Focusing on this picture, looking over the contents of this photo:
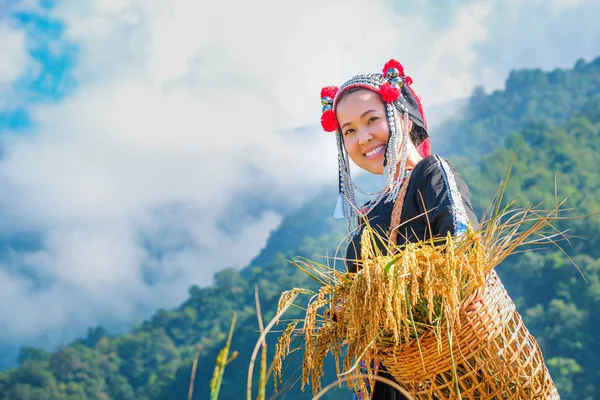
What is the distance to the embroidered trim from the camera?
204 centimetres

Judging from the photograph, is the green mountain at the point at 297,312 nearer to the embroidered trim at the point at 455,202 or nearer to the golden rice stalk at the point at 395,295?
the embroidered trim at the point at 455,202

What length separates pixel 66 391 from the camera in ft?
163

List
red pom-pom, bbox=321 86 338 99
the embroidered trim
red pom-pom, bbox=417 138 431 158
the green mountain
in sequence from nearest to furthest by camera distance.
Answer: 1. the embroidered trim
2. red pom-pom, bbox=417 138 431 158
3. red pom-pom, bbox=321 86 338 99
4. the green mountain

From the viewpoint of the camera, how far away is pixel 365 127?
8.70ft

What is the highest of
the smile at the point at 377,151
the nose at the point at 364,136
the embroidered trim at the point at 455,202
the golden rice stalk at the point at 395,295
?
the nose at the point at 364,136

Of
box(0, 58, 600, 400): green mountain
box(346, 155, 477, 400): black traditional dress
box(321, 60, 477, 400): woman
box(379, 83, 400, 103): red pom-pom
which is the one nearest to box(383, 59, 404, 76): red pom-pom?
box(321, 60, 477, 400): woman

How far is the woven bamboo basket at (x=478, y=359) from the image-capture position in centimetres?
165

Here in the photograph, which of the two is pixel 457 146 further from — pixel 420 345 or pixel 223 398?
pixel 420 345

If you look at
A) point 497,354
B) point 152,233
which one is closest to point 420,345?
point 497,354

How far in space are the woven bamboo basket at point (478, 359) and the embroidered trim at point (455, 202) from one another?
353 mm

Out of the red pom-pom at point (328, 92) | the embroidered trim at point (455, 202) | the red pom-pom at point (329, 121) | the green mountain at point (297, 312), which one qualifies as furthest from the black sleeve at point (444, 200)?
the green mountain at point (297, 312)

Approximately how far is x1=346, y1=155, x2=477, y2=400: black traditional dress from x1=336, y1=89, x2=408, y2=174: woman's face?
1.04 feet

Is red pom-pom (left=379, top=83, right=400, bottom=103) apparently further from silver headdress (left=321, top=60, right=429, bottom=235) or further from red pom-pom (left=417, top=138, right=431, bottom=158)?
red pom-pom (left=417, top=138, right=431, bottom=158)

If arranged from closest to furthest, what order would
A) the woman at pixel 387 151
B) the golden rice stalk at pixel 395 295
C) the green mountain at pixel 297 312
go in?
the golden rice stalk at pixel 395 295 < the woman at pixel 387 151 < the green mountain at pixel 297 312
